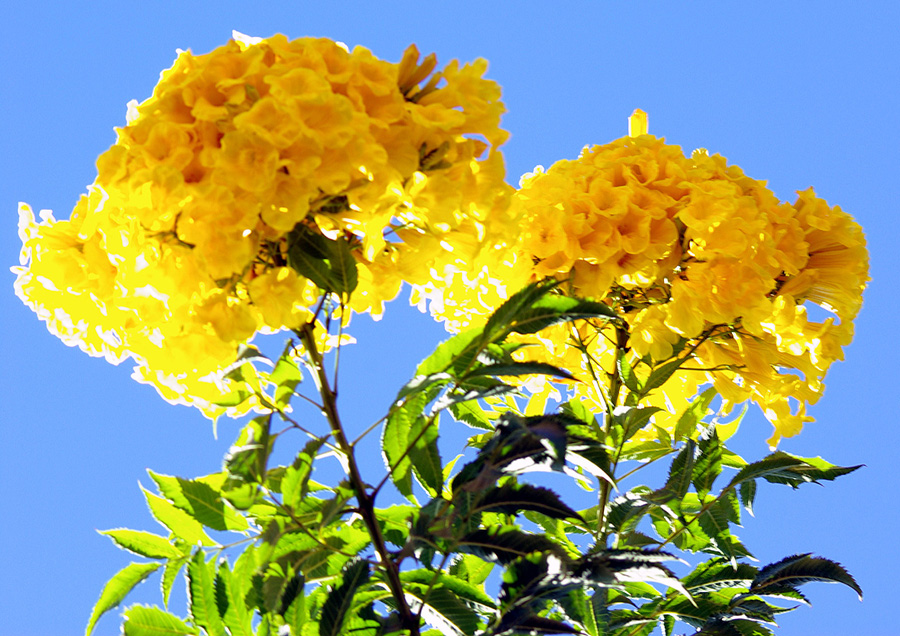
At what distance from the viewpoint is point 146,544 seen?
5.38ft

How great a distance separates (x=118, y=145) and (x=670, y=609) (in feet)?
4.61

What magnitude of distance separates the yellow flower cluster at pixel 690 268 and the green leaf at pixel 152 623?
0.86 m

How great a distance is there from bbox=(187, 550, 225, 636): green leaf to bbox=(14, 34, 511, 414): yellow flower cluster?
10.7 inches

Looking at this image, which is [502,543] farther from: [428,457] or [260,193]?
[260,193]

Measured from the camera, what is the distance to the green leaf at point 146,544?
1.64 meters

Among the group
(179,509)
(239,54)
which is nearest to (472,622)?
(179,509)

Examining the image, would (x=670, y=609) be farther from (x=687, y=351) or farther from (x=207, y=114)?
(x=207, y=114)

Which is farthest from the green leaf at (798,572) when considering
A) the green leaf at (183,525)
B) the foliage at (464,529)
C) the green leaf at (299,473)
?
the green leaf at (183,525)

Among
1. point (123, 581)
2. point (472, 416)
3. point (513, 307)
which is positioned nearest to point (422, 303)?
point (472, 416)

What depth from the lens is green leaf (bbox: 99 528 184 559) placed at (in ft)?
5.37

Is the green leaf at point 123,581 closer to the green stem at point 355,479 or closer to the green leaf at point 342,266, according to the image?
the green stem at point 355,479

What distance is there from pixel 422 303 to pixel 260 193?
65 cm

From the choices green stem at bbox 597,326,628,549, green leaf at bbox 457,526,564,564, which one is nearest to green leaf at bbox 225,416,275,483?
green leaf at bbox 457,526,564,564

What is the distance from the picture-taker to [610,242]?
1884 mm
